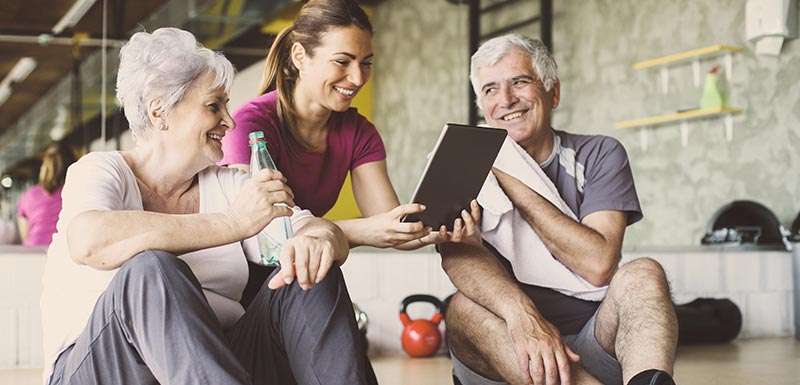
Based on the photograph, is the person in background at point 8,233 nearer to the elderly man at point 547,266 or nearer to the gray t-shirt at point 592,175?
the elderly man at point 547,266

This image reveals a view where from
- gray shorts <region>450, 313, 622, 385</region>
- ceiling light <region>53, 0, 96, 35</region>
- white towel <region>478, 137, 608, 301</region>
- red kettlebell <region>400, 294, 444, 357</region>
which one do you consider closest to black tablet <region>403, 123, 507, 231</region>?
white towel <region>478, 137, 608, 301</region>

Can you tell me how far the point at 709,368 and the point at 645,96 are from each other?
2.63 m

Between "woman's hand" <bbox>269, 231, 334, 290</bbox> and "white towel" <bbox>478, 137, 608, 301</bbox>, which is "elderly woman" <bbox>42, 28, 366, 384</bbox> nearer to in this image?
"woman's hand" <bbox>269, 231, 334, 290</bbox>

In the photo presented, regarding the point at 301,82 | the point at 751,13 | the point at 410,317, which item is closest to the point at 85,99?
the point at 410,317

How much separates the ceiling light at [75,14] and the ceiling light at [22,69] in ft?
0.83

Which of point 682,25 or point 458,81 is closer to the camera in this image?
point 682,25

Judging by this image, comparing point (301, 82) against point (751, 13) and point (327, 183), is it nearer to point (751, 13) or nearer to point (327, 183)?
point (327, 183)

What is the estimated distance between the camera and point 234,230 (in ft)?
4.91

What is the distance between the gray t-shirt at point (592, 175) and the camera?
2.06 meters

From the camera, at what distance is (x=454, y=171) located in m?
1.77

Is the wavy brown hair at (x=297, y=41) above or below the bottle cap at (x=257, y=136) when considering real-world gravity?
above

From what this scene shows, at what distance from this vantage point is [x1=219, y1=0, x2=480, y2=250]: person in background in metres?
1.86

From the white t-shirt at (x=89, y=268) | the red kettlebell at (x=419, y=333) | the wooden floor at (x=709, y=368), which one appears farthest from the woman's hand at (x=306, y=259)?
the red kettlebell at (x=419, y=333)

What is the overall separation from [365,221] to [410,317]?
6.52ft
